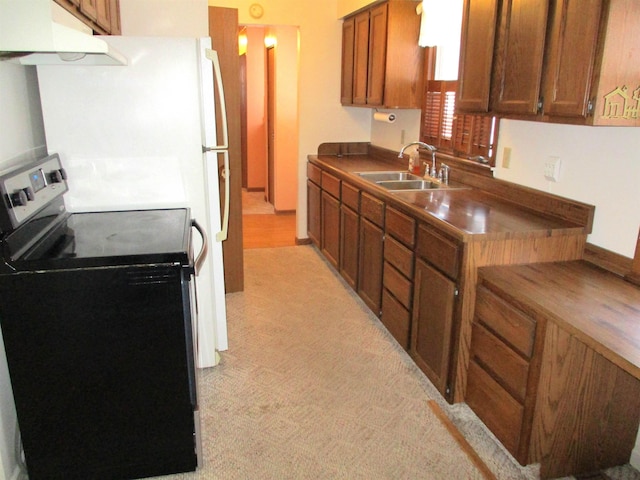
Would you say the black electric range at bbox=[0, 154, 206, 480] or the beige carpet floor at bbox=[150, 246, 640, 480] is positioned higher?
the black electric range at bbox=[0, 154, 206, 480]

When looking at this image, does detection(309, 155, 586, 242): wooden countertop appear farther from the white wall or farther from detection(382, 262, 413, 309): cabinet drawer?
the white wall

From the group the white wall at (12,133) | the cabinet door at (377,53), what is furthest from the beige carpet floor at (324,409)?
the cabinet door at (377,53)

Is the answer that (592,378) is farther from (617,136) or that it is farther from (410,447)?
(617,136)

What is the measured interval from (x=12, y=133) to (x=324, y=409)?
182 cm

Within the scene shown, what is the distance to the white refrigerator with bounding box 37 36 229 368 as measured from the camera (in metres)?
2.28

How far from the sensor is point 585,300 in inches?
73.9

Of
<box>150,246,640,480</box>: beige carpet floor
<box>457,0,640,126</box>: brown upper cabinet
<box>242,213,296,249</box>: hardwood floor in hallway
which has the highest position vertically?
<box>457,0,640,126</box>: brown upper cabinet

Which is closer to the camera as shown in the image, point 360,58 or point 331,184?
point 331,184

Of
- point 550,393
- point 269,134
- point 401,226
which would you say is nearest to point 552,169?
point 401,226

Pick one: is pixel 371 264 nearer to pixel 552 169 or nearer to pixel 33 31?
pixel 552 169

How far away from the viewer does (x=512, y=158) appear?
9.34 ft

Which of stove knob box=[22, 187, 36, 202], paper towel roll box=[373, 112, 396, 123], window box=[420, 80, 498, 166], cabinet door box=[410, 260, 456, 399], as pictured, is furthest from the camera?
paper towel roll box=[373, 112, 396, 123]

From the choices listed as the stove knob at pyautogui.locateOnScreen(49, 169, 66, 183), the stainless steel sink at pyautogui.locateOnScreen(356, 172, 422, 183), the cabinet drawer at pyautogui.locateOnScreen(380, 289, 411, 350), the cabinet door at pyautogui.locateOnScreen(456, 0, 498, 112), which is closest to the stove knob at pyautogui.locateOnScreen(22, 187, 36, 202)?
the stove knob at pyautogui.locateOnScreen(49, 169, 66, 183)

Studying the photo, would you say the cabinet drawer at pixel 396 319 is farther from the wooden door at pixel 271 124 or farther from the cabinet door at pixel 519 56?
the wooden door at pixel 271 124
